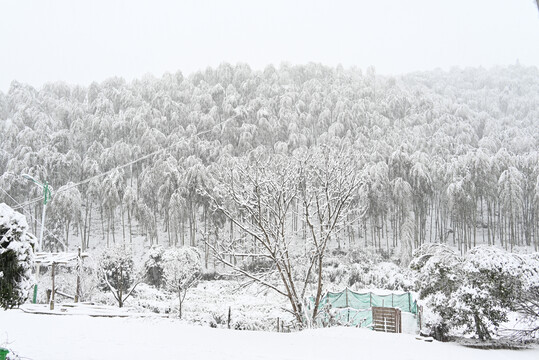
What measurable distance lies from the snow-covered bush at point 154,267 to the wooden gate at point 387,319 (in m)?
16.6

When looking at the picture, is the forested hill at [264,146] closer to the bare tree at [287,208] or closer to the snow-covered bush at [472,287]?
the bare tree at [287,208]

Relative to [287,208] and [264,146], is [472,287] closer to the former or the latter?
[287,208]

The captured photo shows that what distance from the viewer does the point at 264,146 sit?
42531 millimetres

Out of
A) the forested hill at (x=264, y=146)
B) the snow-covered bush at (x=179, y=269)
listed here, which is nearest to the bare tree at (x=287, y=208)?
the snow-covered bush at (x=179, y=269)

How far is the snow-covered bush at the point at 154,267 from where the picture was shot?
27.8 m

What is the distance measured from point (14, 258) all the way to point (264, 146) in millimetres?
36600

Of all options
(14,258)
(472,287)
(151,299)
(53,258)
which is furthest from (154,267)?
(14,258)

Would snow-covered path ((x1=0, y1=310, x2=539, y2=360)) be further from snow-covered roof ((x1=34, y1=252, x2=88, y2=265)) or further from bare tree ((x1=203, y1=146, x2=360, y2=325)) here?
snow-covered roof ((x1=34, y1=252, x2=88, y2=265))

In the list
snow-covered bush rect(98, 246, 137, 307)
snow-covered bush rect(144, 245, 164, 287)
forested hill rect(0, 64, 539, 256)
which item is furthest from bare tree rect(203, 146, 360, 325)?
forested hill rect(0, 64, 539, 256)

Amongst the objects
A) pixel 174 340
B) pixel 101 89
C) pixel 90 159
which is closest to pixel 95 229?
pixel 90 159

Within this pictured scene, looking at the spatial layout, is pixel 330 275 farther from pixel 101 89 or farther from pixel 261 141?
pixel 101 89

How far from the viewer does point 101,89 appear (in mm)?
54688

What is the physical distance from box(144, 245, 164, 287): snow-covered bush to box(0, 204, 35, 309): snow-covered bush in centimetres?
2140

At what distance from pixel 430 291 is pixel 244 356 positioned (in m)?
5.63
